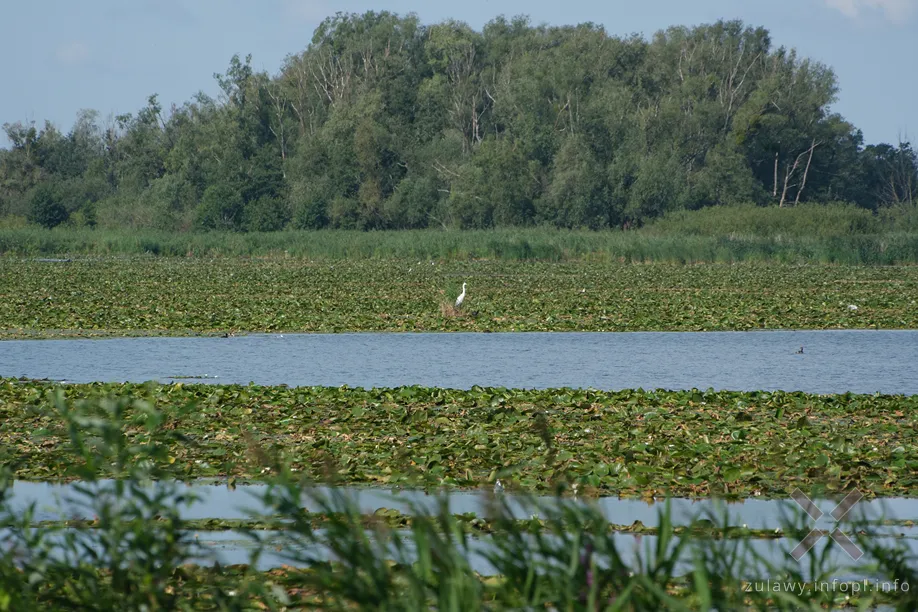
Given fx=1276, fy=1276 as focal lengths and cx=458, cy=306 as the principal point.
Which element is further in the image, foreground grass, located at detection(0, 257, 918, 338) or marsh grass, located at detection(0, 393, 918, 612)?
foreground grass, located at detection(0, 257, 918, 338)

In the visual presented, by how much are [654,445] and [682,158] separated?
65821 mm

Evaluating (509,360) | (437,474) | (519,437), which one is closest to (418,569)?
(437,474)

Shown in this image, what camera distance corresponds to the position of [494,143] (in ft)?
237

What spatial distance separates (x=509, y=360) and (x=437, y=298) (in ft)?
34.3

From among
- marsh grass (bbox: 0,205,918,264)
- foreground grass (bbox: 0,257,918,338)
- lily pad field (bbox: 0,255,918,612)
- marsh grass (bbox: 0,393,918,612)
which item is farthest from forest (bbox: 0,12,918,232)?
marsh grass (bbox: 0,393,918,612)

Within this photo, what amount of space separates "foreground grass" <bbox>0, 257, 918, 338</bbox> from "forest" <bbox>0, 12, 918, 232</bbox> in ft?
91.0

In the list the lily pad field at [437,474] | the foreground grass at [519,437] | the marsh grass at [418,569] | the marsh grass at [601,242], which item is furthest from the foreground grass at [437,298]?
the marsh grass at [418,569]

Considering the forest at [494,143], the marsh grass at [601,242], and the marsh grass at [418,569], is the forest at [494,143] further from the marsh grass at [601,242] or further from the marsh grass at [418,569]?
the marsh grass at [418,569]

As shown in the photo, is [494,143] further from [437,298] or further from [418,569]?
[418,569]

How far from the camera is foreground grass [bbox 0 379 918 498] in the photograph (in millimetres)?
9320

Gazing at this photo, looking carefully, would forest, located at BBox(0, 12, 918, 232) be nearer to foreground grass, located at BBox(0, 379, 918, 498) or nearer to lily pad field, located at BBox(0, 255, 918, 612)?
lily pad field, located at BBox(0, 255, 918, 612)

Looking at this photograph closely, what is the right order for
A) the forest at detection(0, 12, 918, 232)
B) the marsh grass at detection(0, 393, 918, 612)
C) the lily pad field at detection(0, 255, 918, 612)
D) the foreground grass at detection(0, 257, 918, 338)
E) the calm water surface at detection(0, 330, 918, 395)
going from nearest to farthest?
1. the marsh grass at detection(0, 393, 918, 612)
2. the lily pad field at detection(0, 255, 918, 612)
3. the calm water surface at detection(0, 330, 918, 395)
4. the foreground grass at detection(0, 257, 918, 338)
5. the forest at detection(0, 12, 918, 232)

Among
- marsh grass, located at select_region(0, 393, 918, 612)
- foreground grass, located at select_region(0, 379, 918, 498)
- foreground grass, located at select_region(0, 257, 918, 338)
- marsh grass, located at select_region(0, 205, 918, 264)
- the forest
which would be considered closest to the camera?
marsh grass, located at select_region(0, 393, 918, 612)

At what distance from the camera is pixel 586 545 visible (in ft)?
14.9
